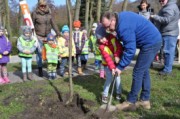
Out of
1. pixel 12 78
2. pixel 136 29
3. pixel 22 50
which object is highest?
pixel 136 29

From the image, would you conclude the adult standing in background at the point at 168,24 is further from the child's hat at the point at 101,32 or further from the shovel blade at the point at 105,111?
the shovel blade at the point at 105,111

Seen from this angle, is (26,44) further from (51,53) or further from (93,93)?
(93,93)

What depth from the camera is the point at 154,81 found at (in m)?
7.31

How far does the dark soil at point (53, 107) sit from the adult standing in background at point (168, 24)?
10.1 ft

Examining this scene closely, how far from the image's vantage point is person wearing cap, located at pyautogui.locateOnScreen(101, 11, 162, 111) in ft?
15.3

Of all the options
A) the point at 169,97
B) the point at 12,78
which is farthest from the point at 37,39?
the point at 169,97

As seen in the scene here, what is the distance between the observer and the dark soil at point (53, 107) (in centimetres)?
511

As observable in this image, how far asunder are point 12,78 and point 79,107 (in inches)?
147

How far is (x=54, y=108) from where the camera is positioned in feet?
17.9

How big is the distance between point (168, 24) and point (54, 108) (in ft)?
12.8

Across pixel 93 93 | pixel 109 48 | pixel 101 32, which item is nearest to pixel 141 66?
pixel 109 48

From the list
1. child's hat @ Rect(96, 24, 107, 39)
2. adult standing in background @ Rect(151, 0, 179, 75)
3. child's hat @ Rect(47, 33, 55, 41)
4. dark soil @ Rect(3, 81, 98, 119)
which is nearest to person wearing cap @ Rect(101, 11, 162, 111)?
child's hat @ Rect(96, 24, 107, 39)

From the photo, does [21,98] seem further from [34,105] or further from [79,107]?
[79,107]

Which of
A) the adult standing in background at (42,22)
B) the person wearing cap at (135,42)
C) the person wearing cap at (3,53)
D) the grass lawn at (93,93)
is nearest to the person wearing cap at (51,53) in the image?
the adult standing in background at (42,22)
